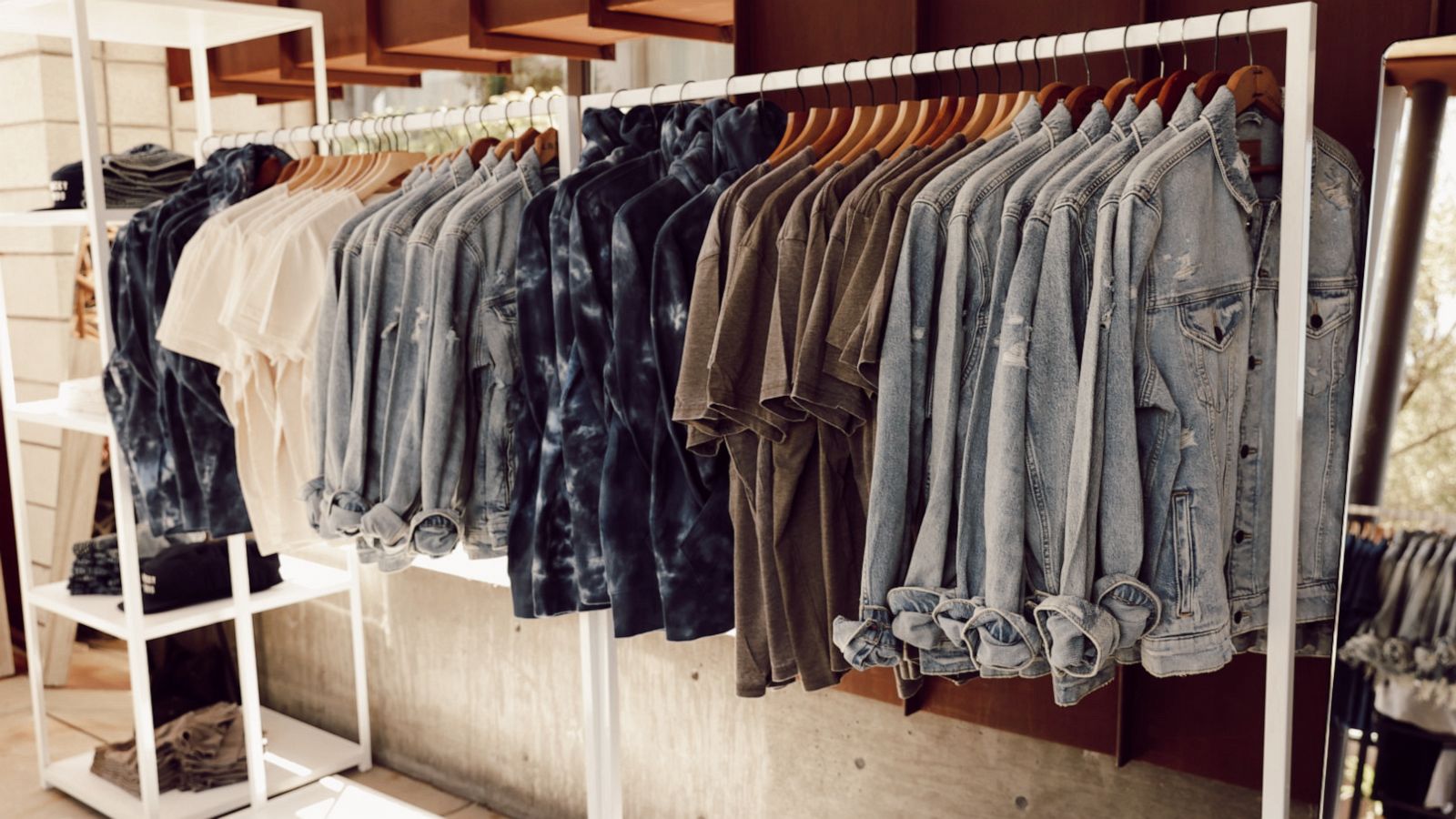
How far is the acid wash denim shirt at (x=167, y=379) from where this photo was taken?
2.84 meters

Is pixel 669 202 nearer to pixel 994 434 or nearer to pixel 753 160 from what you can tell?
pixel 753 160

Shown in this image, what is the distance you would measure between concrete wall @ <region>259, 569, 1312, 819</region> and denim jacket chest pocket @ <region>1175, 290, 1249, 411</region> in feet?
3.14

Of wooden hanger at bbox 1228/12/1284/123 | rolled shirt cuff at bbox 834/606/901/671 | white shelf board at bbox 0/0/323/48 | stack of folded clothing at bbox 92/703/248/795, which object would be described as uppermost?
white shelf board at bbox 0/0/323/48

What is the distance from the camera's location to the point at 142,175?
3.19 m

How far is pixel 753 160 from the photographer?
203cm

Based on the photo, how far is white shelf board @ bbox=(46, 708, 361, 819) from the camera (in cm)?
340

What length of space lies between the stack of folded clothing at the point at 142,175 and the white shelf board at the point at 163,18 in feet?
1.04

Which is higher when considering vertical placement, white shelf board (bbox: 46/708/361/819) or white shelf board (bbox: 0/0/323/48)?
white shelf board (bbox: 0/0/323/48)

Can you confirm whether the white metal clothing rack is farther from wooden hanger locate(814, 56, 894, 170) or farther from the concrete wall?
the concrete wall

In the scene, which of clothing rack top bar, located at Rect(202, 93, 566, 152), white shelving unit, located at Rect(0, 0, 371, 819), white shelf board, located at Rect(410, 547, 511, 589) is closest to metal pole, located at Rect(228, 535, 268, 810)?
white shelving unit, located at Rect(0, 0, 371, 819)

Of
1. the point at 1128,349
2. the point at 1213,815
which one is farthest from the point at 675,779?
the point at 1128,349

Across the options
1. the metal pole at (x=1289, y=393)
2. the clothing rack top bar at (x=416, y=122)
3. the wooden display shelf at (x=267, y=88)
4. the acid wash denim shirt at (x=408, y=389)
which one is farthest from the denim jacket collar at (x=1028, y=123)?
the wooden display shelf at (x=267, y=88)

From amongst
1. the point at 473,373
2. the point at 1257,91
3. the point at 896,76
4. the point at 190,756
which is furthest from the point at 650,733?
the point at 1257,91

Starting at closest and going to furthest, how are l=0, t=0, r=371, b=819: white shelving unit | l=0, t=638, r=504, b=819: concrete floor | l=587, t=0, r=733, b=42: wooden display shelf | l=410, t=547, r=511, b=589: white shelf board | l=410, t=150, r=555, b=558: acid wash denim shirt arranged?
l=410, t=150, r=555, b=558: acid wash denim shirt → l=410, t=547, r=511, b=589: white shelf board → l=587, t=0, r=733, b=42: wooden display shelf → l=0, t=0, r=371, b=819: white shelving unit → l=0, t=638, r=504, b=819: concrete floor
